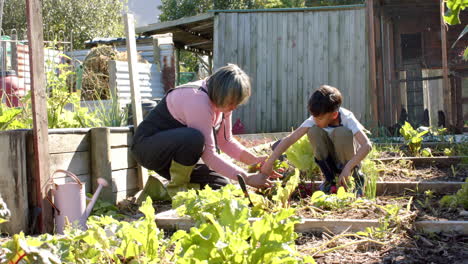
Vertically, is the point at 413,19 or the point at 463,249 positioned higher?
the point at 413,19

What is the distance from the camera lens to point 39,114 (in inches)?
119

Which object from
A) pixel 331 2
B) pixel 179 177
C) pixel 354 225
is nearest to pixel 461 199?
pixel 354 225

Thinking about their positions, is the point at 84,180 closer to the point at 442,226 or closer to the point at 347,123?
the point at 347,123

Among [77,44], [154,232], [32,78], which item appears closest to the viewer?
[154,232]

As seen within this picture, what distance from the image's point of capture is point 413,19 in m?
8.38

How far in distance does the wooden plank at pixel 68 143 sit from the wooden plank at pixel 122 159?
284mm

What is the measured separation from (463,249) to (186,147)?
1899 millimetres

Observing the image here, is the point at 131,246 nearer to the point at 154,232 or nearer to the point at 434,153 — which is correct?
the point at 154,232

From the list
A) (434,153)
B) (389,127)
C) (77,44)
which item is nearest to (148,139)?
(434,153)

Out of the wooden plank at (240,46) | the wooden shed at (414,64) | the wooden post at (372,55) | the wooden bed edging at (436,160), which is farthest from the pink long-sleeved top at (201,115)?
the wooden plank at (240,46)

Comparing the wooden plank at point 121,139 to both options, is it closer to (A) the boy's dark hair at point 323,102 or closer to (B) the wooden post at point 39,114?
(B) the wooden post at point 39,114

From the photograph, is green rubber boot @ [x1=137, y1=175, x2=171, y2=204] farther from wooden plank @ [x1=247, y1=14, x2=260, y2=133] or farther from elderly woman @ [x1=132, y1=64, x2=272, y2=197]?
wooden plank @ [x1=247, y1=14, x2=260, y2=133]

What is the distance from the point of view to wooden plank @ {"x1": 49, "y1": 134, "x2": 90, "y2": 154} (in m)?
3.38

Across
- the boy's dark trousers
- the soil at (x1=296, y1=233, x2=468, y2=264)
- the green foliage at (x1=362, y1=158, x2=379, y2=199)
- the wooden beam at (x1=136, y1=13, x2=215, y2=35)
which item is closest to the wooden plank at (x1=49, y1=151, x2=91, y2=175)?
the boy's dark trousers
